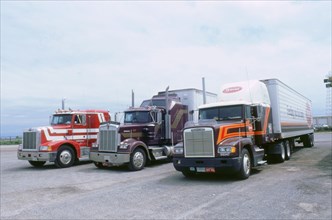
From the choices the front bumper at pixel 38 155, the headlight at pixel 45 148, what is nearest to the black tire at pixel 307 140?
the front bumper at pixel 38 155

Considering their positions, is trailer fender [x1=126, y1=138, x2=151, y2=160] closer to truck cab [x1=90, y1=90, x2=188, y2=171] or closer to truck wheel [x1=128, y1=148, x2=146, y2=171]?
truck cab [x1=90, y1=90, x2=188, y2=171]

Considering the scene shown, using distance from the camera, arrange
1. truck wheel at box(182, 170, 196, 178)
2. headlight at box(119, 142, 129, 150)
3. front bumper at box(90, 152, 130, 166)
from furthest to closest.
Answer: headlight at box(119, 142, 129, 150) → front bumper at box(90, 152, 130, 166) → truck wheel at box(182, 170, 196, 178)

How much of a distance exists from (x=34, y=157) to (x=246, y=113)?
9455 mm

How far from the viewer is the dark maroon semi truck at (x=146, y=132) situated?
12133 millimetres

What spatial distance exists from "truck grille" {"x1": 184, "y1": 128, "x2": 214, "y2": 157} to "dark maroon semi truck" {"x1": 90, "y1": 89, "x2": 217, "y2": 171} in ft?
8.54

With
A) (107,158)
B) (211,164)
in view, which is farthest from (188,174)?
(107,158)

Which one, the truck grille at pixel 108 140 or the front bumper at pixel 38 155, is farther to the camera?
the front bumper at pixel 38 155

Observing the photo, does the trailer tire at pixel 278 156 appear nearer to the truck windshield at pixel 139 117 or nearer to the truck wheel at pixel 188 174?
the truck wheel at pixel 188 174

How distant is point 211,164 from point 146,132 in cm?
491

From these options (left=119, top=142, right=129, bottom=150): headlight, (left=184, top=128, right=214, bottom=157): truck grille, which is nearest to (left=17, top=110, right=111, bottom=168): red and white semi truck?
(left=119, top=142, right=129, bottom=150): headlight

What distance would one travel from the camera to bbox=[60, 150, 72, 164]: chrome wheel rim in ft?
45.3

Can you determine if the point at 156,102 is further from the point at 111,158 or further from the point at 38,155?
the point at 38,155

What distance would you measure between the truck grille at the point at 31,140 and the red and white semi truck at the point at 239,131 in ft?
23.5

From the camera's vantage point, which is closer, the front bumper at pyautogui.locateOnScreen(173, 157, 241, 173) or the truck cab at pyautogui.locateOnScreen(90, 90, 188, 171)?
the front bumper at pyautogui.locateOnScreen(173, 157, 241, 173)
